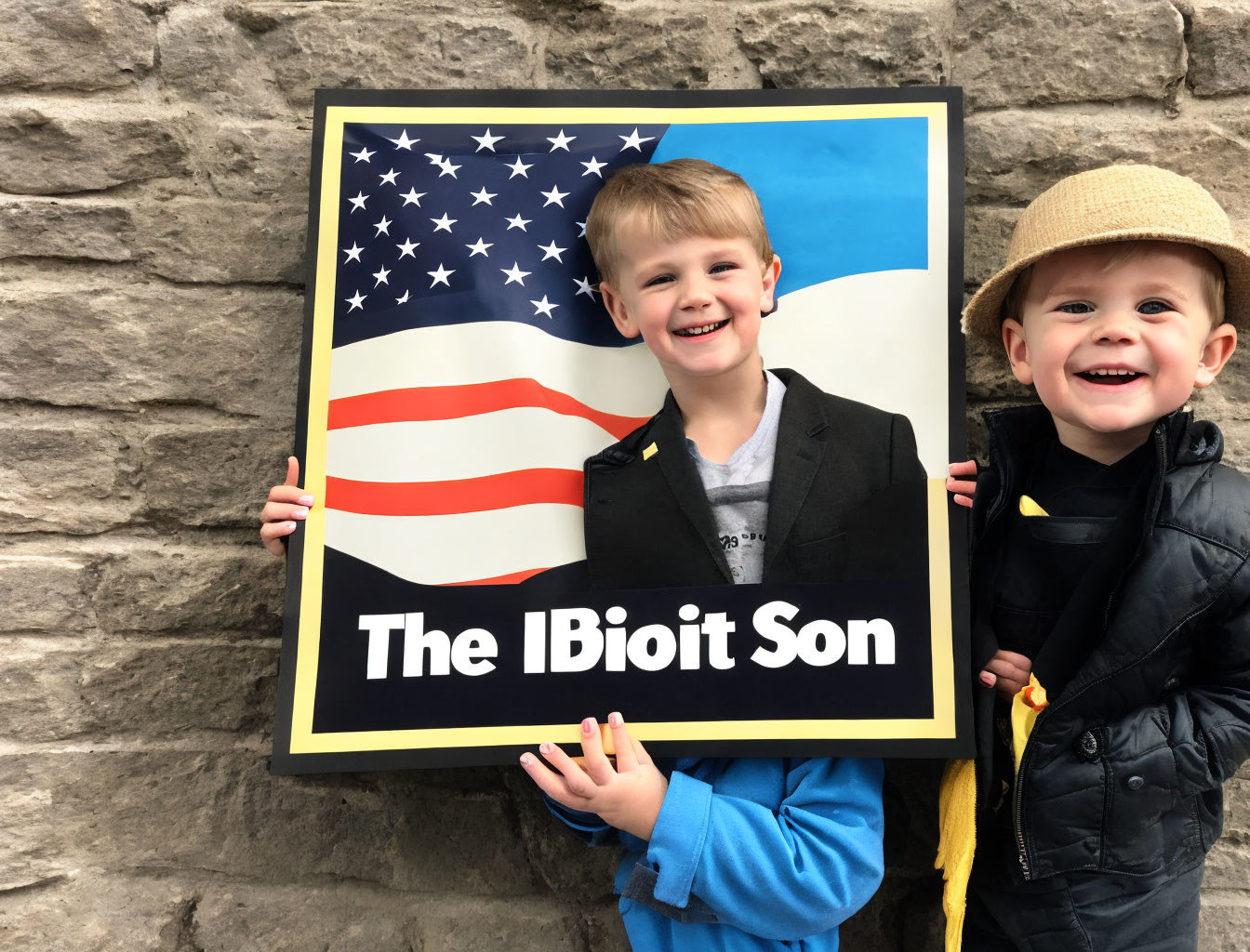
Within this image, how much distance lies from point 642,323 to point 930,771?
0.78m

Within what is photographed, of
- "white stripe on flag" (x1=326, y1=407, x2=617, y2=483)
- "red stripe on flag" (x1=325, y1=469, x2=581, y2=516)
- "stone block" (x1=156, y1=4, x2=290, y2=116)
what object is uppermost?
"stone block" (x1=156, y1=4, x2=290, y2=116)

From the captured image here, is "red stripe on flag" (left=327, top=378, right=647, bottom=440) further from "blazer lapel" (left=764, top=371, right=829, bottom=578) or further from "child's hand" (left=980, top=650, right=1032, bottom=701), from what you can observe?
"child's hand" (left=980, top=650, right=1032, bottom=701)

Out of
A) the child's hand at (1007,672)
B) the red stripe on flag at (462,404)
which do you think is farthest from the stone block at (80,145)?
the child's hand at (1007,672)

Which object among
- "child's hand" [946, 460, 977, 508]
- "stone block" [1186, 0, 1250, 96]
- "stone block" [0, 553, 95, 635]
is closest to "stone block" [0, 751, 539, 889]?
"stone block" [0, 553, 95, 635]

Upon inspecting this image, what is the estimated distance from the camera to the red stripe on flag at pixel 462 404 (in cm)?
122

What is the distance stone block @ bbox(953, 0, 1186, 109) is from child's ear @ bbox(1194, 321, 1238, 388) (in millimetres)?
469

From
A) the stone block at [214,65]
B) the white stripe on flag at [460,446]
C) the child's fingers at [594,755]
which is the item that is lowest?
the child's fingers at [594,755]

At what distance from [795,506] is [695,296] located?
0.96 ft

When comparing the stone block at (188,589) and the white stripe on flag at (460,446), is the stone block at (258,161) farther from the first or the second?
the stone block at (188,589)

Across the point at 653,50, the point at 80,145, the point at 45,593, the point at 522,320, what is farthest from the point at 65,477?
the point at 653,50

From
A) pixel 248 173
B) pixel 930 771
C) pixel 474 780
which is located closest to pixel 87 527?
pixel 248 173

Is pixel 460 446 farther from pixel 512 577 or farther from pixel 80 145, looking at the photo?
pixel 80 145

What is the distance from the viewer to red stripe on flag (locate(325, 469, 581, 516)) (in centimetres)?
121

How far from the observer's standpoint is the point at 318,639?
1194 mm
